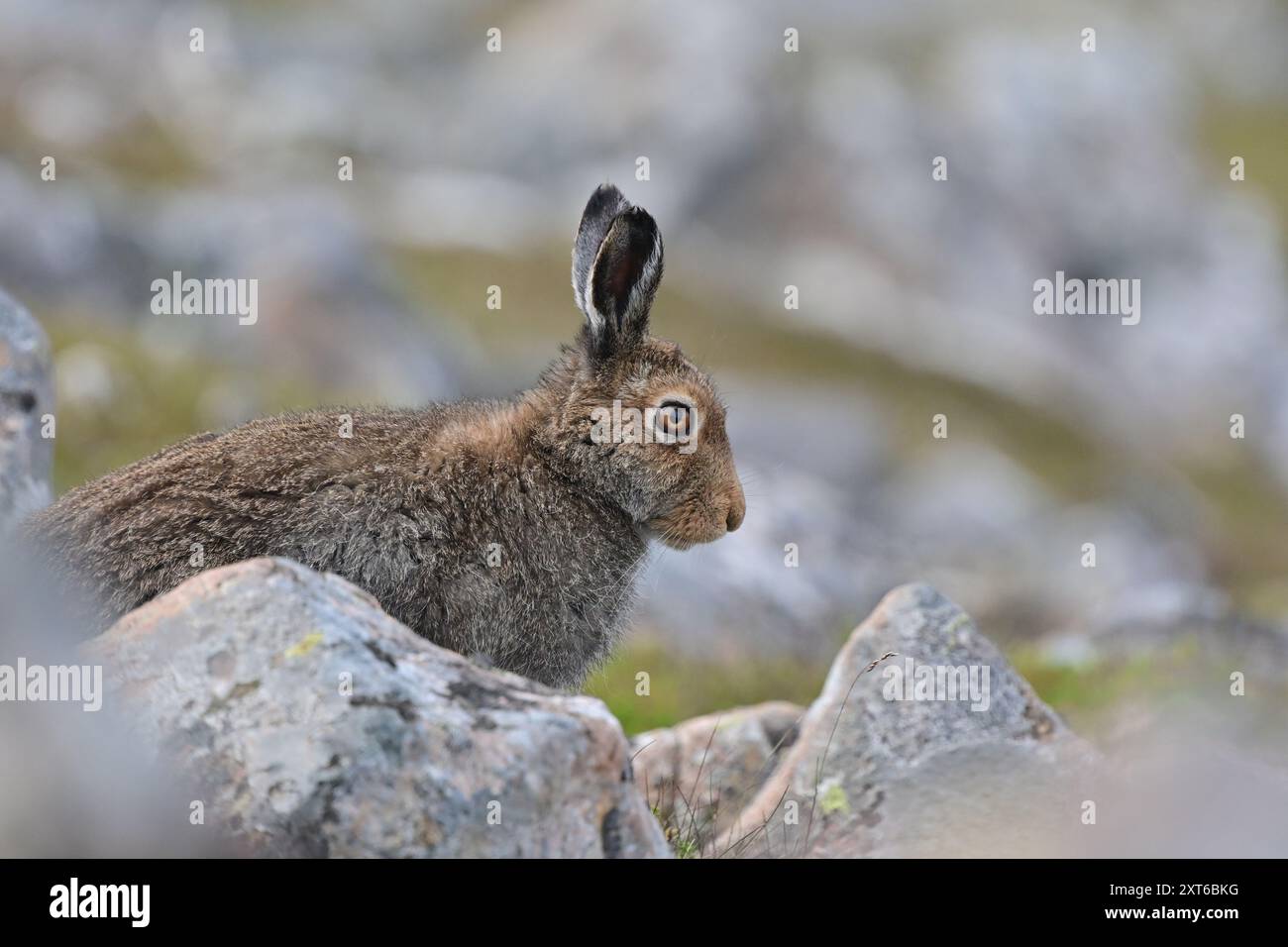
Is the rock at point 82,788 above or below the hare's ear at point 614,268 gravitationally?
below

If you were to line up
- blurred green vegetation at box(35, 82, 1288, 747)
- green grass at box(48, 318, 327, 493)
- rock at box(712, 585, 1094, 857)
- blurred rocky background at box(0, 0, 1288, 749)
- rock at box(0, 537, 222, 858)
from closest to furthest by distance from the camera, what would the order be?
rock at box(0, 537, 222, 858) → rock at box(712, 585, 1094, 857) → blurred green vegetation at box(35, 82, 1288, 747) → green grass at box(48, 318, 327, 493) → blurred rocky background at box(0, 0, 1288, 749)

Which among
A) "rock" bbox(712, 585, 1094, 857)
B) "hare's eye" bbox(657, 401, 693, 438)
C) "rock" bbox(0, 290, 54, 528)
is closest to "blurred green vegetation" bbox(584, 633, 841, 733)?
"rock" bbox(712, 585, 1094, 857)

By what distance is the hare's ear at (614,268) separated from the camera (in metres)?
10.4

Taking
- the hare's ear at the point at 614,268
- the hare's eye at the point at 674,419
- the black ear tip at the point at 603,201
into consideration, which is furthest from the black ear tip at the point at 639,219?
the hare's eye at the point at 674,419

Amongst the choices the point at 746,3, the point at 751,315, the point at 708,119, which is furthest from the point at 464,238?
the point at 746,3

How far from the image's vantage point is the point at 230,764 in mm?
7328

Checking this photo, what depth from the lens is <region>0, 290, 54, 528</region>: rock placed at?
1195 cm

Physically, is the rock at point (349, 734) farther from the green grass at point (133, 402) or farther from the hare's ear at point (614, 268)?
the green grass at point (133, 402)

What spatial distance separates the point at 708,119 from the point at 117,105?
55.7 metres

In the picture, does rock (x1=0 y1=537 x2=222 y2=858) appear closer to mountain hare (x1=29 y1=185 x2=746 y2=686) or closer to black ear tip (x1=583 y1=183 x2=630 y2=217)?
mountain hare (x1=29 y1=185 x2=746 y2=686)

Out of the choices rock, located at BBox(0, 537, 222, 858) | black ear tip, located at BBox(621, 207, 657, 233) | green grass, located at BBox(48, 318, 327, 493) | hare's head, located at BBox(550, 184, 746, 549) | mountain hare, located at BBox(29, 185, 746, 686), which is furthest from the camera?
green grass, located at BBox(48, 318, 327, 493)

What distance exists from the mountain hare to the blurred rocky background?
14.3ft

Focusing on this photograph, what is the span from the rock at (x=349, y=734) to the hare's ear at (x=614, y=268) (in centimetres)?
355

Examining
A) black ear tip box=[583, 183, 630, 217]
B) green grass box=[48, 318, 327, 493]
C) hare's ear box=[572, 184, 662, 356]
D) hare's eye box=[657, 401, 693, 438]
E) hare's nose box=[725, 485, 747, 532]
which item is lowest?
hare's nose box=[725, 485, 747, 532]
